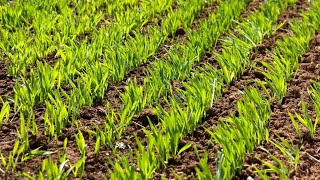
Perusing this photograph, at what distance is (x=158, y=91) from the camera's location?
3.13 m

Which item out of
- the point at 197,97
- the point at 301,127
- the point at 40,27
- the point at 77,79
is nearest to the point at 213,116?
the point at 197,97

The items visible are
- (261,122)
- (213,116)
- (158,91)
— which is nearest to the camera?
(261,122)

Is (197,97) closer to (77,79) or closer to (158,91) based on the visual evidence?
(158,91)

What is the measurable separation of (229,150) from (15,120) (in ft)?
3.68

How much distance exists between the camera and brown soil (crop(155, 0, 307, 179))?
8.36ft

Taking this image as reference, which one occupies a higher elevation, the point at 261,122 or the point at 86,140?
the point at 261,122

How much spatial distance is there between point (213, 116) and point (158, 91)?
33 centimetres

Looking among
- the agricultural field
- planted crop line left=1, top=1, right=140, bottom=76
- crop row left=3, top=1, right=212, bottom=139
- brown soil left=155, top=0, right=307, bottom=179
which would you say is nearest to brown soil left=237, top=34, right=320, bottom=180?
the agricultural field

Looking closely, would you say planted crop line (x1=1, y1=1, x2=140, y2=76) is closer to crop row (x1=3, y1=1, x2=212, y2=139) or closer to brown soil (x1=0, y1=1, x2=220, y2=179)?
crop row (x1=3, y1=1, x2=212, y2=139)

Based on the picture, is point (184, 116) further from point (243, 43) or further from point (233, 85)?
point (243, 43)

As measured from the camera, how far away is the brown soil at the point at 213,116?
100 inches

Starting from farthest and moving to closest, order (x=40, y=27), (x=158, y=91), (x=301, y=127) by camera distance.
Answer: (x=40, y=27) < (x=158, y=91) < (x=301, y=127)

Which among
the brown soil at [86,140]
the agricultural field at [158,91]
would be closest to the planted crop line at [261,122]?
the agricultural field at [158,91]

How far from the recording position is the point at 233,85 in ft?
11.1
